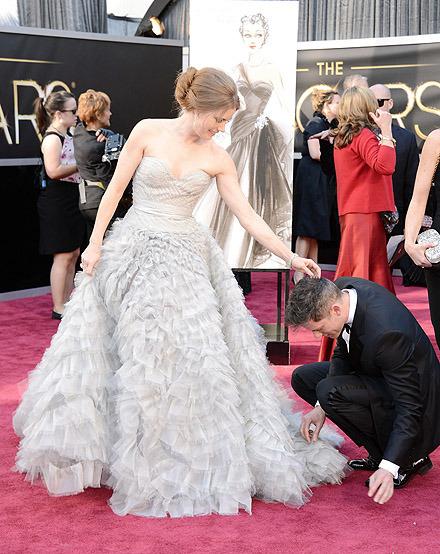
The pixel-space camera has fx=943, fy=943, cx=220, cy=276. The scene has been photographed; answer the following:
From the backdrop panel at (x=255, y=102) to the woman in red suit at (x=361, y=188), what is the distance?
0.56 m

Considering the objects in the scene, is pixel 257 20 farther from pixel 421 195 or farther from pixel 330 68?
pixel 330 68

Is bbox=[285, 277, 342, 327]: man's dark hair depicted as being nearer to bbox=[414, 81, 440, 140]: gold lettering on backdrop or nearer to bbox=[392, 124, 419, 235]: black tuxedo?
bbox=[392, 124, 419, 235]: black tuxedo

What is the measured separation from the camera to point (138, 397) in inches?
121

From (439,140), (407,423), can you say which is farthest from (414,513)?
(439,140)

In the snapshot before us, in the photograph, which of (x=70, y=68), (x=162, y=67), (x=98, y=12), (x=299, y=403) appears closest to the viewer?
(x=299, y=403)

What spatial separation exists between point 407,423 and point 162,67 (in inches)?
227

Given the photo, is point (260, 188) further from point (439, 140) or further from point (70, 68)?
point (70, 68)

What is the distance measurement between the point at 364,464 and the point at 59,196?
3466 mm

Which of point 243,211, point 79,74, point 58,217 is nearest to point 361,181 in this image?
point 243,211

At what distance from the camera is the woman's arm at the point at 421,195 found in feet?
10.8

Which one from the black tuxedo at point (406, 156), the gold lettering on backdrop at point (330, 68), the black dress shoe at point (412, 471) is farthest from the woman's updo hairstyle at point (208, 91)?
the gold lettering on backdrop at point (330, 68)

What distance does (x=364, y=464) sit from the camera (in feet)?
11.4

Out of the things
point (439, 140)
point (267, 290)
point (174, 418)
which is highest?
point (439, 140)

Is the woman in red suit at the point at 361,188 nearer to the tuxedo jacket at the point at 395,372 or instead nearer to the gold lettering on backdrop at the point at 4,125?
the tuxedo jacket at the point at 395,372
